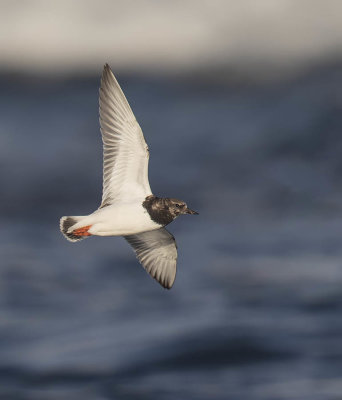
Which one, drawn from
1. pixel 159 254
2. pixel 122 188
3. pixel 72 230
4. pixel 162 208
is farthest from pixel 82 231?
pixel 159 254

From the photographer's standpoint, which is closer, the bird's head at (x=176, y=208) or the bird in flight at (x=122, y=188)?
the bird in flight at (x=122, y=188)

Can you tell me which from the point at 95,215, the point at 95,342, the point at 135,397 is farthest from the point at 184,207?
the point at 95,342

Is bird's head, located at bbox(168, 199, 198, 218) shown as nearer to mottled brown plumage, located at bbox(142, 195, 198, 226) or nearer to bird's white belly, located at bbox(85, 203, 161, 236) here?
mottled brown plumage, located at bbox(142, 195, 198, 226)

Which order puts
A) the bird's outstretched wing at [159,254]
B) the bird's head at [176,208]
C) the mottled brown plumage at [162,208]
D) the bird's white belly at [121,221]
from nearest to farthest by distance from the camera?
the bird's white belly at [121,221] < the mottled brown plumage at [162,208] < the bird's head at [176,208] < the bird's outstretched wing at [159,254]

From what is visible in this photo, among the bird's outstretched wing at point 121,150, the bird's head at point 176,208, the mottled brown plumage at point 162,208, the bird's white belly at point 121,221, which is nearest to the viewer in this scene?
the bird's white belly at point 121,221

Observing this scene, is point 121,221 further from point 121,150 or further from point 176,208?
point 121,150

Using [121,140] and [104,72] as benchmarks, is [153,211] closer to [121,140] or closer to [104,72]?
[121,140]

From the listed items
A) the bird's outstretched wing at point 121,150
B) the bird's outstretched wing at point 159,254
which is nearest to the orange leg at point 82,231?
the bird's outstretched wing at point 121,150

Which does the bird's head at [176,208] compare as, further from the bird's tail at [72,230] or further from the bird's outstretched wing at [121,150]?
the bird's tail at [72,230]
